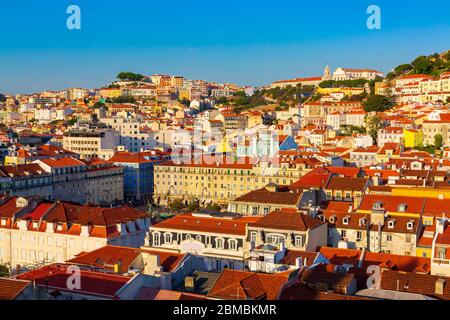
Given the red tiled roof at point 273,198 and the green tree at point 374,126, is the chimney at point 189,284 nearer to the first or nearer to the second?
the red tiled roof at point 273,198

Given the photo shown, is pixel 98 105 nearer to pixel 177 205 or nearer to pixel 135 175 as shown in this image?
pixel 135 175

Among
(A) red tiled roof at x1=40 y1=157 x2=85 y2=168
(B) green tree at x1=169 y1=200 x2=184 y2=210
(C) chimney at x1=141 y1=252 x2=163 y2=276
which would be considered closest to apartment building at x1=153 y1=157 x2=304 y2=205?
(B) green tree at x1=169 y1=200 x2=184 y2=210

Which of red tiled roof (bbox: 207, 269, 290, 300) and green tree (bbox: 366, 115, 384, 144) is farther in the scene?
green tree (bbox: 366, 115, 384, 144)

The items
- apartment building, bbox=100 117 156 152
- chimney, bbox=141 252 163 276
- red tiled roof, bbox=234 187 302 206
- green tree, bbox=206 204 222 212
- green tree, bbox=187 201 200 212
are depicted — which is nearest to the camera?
chimney, bbox=141 252 163 276

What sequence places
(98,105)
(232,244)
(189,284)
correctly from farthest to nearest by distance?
(98,105) → (232,244) → (189,284)

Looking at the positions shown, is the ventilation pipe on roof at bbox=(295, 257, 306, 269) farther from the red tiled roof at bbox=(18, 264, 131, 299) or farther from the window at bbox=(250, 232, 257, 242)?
the red tiled roof at bbox=(18, 264, 131, 299)

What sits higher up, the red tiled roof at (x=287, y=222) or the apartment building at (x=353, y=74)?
the apartment building at (x=353, y=74)

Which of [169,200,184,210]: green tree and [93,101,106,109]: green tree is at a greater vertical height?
[93,101,106,109]: green tree

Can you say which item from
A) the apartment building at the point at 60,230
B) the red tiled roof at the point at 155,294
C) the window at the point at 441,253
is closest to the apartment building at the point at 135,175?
the apartment building at the point at 60,230

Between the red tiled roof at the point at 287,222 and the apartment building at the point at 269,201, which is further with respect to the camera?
the apartment building at the point at 269,201

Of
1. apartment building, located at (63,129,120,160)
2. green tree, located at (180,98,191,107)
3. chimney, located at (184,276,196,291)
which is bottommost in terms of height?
chimney, located at (184,276,196,291)

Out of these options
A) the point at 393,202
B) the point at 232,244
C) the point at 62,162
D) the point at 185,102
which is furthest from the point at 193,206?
the point at 185,102

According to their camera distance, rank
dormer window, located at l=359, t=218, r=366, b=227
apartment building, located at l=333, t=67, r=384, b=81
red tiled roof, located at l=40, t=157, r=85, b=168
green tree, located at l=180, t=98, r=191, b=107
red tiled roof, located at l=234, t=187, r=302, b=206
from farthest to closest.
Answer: green tree, located at l=180, t=98, r=191, b=107 → apartment building, located at l=333, t=67, r=384, b=81 → red tiled roof, located at l=40, t=157, r=85, b=168 → red tiled roof, located at l=234, t=187, r=302, b=206 → dormer window, located at l=359, t=218, r=366, b=227
